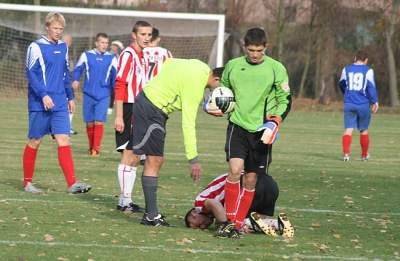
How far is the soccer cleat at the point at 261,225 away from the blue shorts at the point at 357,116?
30.8ft

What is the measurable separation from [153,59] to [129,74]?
1.67 m

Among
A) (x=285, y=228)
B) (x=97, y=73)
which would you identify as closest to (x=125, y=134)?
(x=285, y=228)

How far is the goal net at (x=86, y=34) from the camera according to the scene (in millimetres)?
33719

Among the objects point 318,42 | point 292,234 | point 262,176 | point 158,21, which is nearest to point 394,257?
point 292,234

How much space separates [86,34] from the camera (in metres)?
34.4

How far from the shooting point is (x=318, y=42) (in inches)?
1640

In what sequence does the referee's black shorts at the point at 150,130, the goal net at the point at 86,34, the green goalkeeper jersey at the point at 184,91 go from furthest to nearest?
the goal net at the point at 86,34
the referee's black shorts at the point at 150,130
the green goalkeeper jersey at the point at 184,91

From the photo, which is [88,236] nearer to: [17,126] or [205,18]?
[17,126]

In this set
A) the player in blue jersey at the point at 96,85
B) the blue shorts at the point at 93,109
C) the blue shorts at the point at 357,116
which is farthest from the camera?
the blue shorts at the point at 357,116

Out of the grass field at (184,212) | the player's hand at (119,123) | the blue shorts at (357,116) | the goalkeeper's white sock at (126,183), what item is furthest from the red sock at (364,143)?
the goalkeeper's white sock at (126,183)

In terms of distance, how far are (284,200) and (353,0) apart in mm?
31561

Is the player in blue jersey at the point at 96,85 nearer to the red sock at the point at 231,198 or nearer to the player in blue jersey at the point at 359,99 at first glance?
the player in blue jersey at the point at 359,99

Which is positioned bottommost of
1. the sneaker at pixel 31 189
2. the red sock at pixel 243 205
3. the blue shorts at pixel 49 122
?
the sneaker at pixel 31 189

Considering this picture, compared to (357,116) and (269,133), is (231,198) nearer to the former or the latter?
(269,133)
